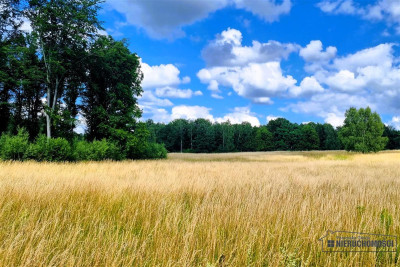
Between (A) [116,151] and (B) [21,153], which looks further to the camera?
(A) [116,151]

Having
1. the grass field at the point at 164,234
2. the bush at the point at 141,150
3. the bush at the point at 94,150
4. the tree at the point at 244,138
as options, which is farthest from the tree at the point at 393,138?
the grass field at the point at 164,234

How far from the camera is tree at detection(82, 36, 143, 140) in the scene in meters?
22.4

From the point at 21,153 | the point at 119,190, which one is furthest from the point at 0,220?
the point at 21,153

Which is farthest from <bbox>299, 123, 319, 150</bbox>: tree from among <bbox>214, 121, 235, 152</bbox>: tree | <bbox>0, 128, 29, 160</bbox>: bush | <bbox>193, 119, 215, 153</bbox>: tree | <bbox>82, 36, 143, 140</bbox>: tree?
<bbox>0, 128, 29, 160</bbox>: bush

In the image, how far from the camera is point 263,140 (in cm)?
8762

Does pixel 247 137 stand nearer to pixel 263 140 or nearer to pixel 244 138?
pixel 244 138

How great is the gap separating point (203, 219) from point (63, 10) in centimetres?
2258

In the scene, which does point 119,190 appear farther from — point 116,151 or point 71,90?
point 71,90

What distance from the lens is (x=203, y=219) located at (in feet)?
10.0

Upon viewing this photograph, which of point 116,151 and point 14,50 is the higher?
point 14,50

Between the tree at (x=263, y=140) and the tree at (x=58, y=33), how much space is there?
75.0m

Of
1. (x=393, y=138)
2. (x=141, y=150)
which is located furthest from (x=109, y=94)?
(x=393, y=138)

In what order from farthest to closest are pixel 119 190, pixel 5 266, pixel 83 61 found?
pixel 83 61 → pixel 119 190 → pixel 5 266

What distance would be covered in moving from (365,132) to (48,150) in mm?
55522
